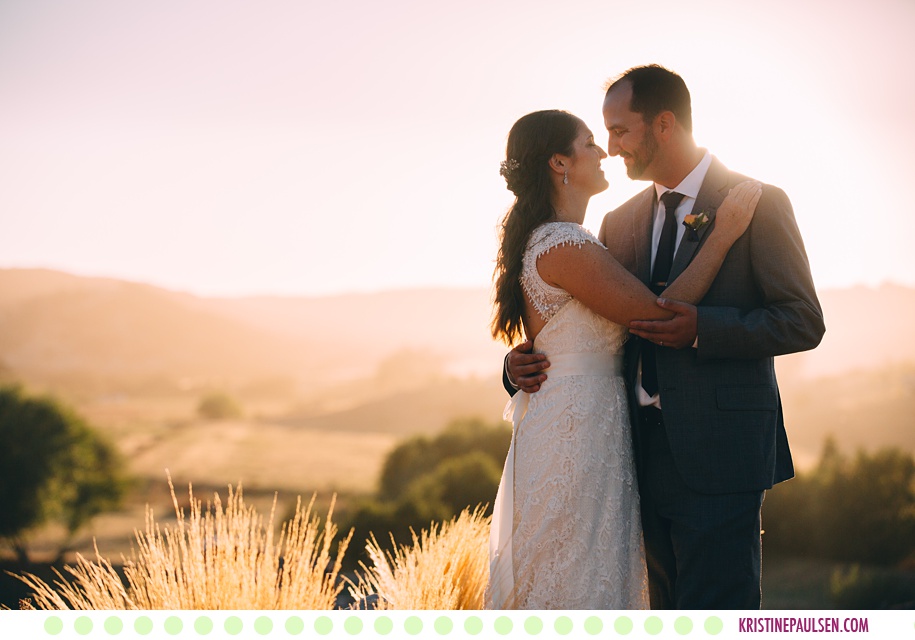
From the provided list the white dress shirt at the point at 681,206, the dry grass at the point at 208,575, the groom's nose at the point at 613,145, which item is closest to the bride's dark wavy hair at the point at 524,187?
the groom's nose at the point at 613,145

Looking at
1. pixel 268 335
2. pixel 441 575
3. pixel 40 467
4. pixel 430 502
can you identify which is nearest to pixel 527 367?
pixel 441 575

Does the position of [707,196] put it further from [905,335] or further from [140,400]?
[140,400]

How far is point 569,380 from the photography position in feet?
9.02

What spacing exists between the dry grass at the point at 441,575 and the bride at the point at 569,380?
0.64 m

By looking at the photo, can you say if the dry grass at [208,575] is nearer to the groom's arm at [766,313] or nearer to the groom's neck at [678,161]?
the groom's arm at [766,313]

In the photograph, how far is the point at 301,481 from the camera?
24750mm

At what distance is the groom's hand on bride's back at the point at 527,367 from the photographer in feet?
9.17

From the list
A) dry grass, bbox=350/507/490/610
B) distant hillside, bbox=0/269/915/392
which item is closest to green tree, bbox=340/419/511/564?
dry grass, bbox=350/507/490/610

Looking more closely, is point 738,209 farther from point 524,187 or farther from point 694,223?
point 524,187

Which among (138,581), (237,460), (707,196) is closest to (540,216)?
(707,196)

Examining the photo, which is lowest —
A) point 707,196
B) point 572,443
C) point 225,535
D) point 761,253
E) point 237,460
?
point 237,460

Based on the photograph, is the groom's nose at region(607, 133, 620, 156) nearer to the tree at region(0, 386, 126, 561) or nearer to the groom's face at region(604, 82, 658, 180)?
the groom's face at region(604, 82, 658, 180)

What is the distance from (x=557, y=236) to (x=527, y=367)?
0.50 meters
